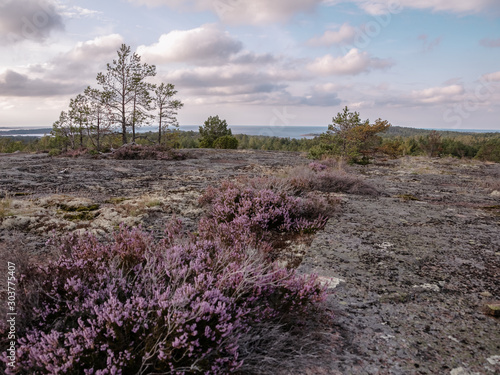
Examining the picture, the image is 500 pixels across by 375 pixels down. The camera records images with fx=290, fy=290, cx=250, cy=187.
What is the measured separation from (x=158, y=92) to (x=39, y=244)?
30.0 metres

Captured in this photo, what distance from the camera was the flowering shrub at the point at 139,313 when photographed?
4.73ft

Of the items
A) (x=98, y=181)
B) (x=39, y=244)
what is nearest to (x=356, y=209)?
(x=39, y=244)

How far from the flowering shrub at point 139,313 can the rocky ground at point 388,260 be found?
46 centimetres

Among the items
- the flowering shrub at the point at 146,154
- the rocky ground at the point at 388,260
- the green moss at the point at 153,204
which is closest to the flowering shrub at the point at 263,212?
the rocky ground at the point at 388,260

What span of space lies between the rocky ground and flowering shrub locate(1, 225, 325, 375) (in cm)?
46

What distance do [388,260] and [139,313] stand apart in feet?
8.61

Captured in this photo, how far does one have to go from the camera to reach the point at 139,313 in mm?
1584

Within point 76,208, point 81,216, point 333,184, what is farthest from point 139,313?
point 333,184

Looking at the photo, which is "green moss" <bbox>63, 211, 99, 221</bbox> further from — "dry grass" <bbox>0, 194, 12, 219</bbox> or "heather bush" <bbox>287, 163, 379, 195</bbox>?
"heather bush" <bbox>287, 163, 379, 195</bbox>

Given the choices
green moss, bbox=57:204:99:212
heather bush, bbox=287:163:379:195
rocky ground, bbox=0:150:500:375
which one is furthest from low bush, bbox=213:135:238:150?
green moss, bbox=57:204:99:212

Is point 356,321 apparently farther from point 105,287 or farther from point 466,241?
point 466,241

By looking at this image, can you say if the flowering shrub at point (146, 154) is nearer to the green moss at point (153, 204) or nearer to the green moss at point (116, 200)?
the green moss at point (116, 200)

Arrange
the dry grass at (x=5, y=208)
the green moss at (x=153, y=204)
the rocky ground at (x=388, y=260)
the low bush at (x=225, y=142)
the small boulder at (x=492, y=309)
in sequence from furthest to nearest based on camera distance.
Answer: the low bush at (x=225, y=142), the green moss at (x=153, y=204), the dry grass at (x=5, y=208), the small boulder at (x=492, y=309), the rocky ground at (x=388, y=260)

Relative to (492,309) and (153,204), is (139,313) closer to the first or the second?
(492,309)
